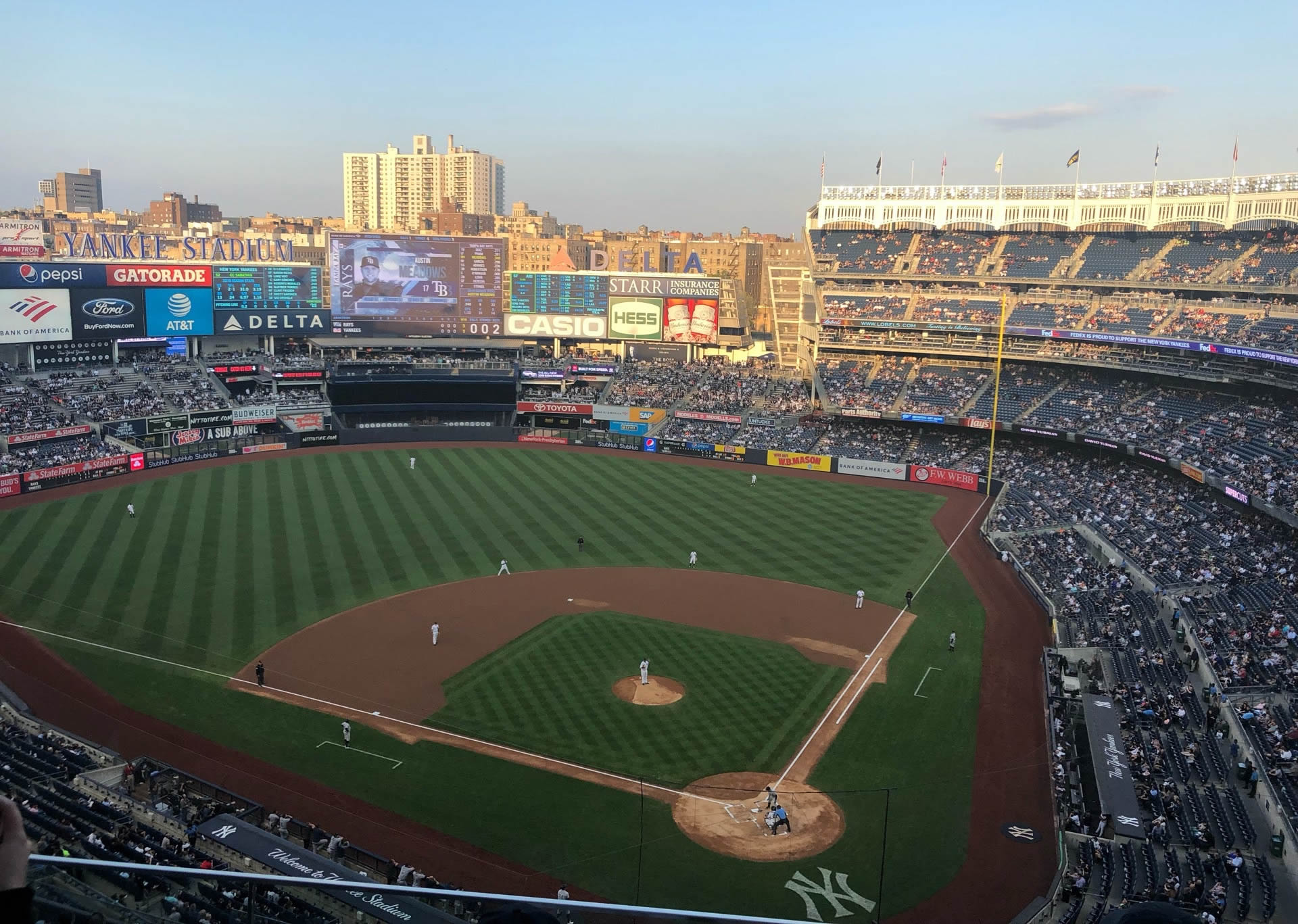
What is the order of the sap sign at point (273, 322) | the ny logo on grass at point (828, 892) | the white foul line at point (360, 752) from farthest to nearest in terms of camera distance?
1. the sap sign at point (273, 322)
2. the white foul line at point (360, 752)
3. the ny logo on grass at point (828, 892)

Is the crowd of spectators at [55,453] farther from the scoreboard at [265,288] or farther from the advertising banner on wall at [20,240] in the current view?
the scoreboard at [265,288]

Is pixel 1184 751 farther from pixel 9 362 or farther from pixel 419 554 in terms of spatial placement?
pixel 9 362

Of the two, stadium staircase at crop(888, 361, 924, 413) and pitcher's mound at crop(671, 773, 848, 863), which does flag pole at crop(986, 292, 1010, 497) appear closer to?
stadium staircase at crop(888, 361, 924, 413)

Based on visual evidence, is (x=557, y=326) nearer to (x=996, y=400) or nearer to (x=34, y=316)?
(x=34, y=316)

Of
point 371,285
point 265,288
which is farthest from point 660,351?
point 265,288

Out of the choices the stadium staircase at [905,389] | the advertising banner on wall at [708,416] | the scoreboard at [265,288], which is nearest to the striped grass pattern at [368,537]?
the advertising banner on wall at [708,416]

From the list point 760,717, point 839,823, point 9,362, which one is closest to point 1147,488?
point 760,717
